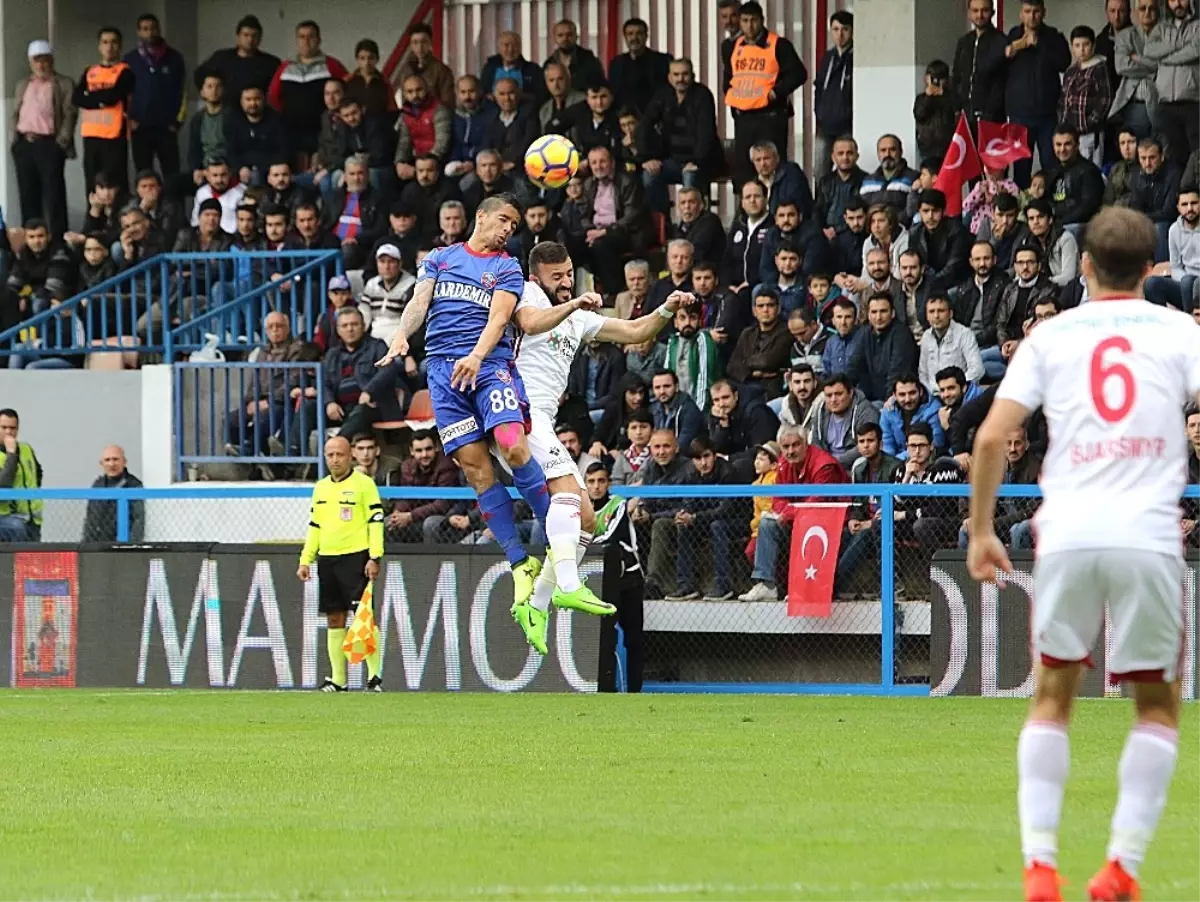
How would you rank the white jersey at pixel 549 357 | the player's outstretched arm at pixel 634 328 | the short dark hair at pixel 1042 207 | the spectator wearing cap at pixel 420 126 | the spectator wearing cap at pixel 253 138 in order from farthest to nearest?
the spectator wearing cap at pixel 253 138
the spectator wearing cap at pixel 420 126
the short dark hair at pixel 1042 207
the white jersey at pixel 549 357
the player's outstretched arm at pixel 634 328

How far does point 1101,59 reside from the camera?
765 inches

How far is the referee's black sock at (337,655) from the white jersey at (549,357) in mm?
3574

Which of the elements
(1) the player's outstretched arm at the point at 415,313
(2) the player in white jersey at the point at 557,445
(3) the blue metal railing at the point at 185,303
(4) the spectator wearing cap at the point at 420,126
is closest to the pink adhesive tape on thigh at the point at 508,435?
(2) the player in white jersey at the point at 557,445

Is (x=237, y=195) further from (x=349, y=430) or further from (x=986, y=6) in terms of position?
(x=986, y=6)

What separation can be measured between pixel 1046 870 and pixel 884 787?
309cm

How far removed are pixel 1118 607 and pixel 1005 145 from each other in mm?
14817

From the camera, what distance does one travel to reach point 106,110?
82.2 ft

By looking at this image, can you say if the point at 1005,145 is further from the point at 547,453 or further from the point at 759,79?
the point at 547,453

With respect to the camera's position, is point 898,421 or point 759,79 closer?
point 898,421

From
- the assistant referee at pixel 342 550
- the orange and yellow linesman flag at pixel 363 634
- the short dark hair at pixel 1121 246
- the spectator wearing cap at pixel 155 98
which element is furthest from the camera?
the spectator wearing cap at pixel 155 98

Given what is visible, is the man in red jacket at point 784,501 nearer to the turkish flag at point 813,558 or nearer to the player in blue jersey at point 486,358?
the turkish flag at point 813,558

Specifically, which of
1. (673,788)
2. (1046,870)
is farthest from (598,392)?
(1046,870)

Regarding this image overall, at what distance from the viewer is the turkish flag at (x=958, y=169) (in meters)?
20.2

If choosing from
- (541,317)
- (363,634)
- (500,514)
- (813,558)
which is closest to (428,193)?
(363,634)
